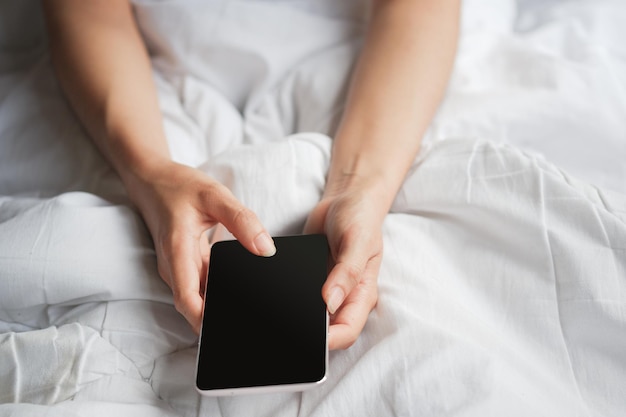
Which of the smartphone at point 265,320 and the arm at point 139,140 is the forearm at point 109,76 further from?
the smartphone at point 265,320

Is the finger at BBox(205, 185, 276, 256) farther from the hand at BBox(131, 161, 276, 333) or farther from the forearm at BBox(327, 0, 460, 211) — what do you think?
the forearm at BBox(327, 0, 460, 211)

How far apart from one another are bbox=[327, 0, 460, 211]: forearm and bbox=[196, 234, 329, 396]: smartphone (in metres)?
0.13

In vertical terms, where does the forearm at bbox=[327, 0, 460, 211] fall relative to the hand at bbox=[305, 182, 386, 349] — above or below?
above

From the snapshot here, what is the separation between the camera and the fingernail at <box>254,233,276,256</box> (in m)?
0.58

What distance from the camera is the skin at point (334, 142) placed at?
58 cm

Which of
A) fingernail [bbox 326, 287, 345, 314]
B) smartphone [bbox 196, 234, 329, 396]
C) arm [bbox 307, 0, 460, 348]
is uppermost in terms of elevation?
arm [bbox 307, 0, 460, 348]

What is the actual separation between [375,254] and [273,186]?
0.14 meters

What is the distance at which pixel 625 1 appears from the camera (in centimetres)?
92

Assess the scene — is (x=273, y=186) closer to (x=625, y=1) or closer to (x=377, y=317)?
(x=377, y=317)

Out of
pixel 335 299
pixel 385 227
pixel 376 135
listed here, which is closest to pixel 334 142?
pixel 376 135

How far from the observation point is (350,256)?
1.84 ft

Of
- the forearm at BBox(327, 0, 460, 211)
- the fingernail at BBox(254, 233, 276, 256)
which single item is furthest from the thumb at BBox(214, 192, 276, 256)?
the forearm at BBox(327, 0, 460, 211)

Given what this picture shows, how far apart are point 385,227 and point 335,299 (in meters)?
0.14

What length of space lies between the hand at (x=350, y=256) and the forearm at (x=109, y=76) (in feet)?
0.82
